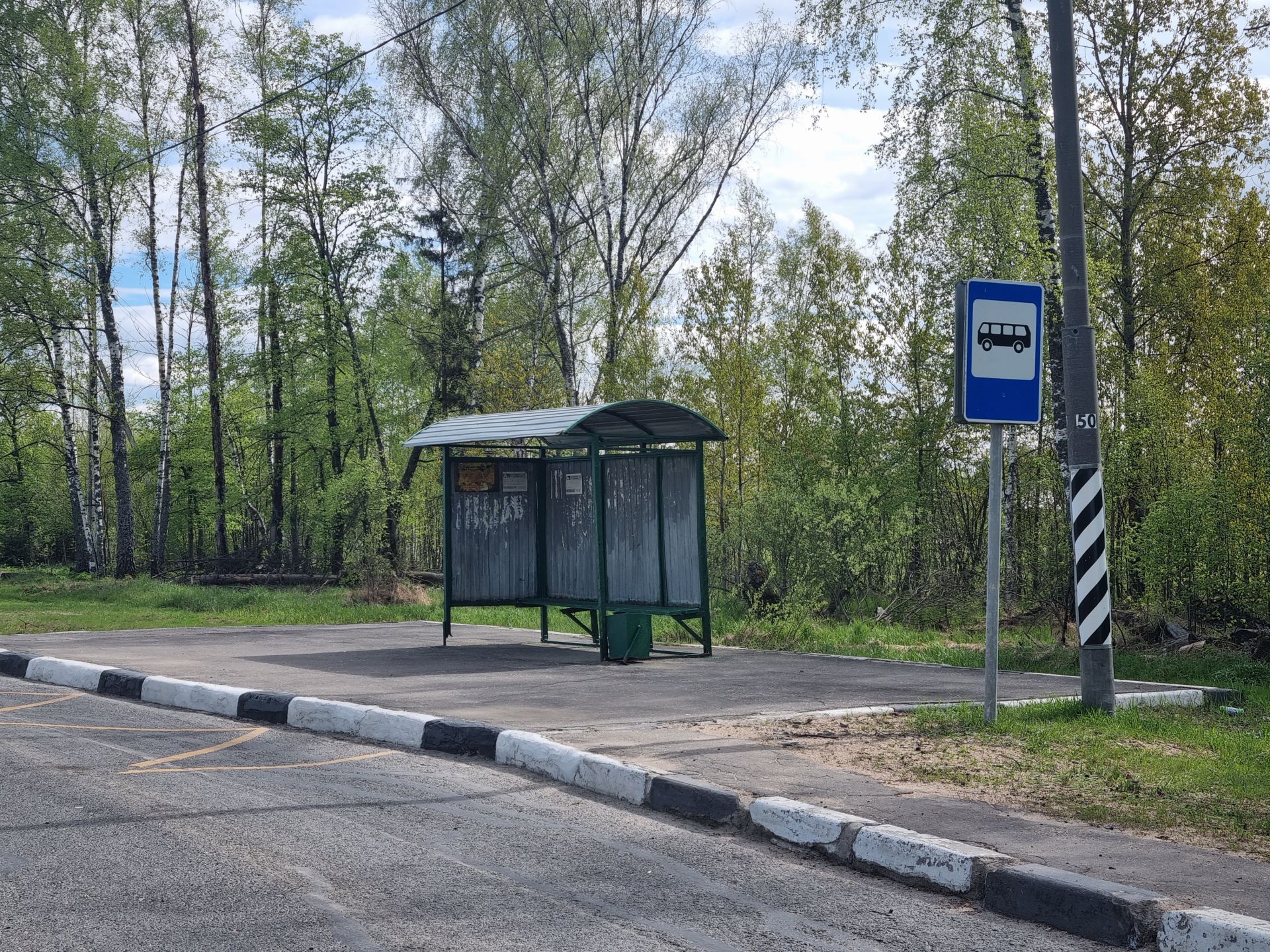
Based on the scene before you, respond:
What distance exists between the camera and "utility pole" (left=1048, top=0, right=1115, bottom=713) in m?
8.70

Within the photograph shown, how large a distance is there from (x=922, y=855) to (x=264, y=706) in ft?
19.9

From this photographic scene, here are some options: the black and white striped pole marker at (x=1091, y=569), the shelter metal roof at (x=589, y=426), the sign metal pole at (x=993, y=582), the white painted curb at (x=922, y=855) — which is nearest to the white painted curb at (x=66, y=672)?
the shelter metal roof at (x=589, y=426)

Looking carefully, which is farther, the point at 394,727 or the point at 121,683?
the point at 121,683

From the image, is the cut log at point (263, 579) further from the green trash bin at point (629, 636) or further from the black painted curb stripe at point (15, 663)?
the green trash bin at point (629, 636)

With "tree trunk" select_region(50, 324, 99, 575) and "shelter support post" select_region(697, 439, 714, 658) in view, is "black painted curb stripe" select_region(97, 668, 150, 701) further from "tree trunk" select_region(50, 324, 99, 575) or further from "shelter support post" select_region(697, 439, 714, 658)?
"tree trunk" select_region(50, 324, 99, 575)

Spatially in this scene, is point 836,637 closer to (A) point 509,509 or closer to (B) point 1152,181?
(A) point 509,509

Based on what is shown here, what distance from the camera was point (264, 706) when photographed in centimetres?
922

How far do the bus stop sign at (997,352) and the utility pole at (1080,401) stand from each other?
88 cm

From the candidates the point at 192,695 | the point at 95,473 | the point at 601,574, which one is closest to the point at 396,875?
the point at 192,695

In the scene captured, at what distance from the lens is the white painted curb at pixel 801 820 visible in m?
5.39

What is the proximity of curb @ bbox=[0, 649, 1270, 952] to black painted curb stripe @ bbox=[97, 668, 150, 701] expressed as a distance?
4.27ft

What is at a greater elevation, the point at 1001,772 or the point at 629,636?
the point at 629,636

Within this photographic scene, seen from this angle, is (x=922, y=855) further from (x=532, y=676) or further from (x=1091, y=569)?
(x=532, y=676)

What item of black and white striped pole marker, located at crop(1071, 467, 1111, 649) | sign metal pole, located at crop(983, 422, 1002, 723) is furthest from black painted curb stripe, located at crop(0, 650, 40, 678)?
black and white striped pole marker, located at crop(1071, 467, 1111, 649)
